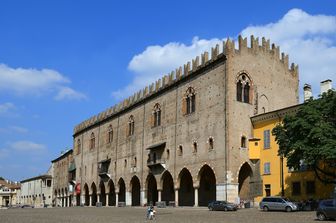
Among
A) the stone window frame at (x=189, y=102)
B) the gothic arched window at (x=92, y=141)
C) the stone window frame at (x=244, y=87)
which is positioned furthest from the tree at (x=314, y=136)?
the gothic arched window at (x=92, y=141)

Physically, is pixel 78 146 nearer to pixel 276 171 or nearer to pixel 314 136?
pixel 276 171

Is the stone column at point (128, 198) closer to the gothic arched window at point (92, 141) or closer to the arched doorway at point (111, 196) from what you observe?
the arched doorway at point (111, 196)

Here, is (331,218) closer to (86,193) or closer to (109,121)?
(109,121)

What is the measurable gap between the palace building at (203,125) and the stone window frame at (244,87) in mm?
85

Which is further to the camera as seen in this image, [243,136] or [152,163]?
[152,163]

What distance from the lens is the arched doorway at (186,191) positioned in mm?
46750

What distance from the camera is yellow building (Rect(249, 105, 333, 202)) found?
3444 cm

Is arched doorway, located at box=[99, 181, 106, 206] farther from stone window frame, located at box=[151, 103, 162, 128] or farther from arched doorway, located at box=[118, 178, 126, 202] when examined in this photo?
stone window frame, located at box=[151, 103, 162, 128]

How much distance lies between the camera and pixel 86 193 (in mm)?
70000

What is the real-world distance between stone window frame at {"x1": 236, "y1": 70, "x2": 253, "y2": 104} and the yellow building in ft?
6.14

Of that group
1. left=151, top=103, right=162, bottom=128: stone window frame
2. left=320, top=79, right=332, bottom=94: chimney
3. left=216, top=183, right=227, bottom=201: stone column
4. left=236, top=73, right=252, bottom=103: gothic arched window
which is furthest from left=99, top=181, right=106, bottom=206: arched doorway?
left=320, top=79, right=332, bottom=94: chimney

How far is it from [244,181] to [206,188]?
5.70 meters

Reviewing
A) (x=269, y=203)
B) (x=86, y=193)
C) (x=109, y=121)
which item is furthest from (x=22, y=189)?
(x=269, y=203)

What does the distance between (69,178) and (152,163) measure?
3245 cm
